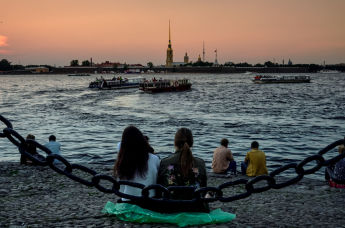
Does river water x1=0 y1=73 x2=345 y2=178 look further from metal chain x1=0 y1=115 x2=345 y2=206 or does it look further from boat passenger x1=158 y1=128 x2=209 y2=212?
metal chain x1=0 y1=115 x2=345 y2=206

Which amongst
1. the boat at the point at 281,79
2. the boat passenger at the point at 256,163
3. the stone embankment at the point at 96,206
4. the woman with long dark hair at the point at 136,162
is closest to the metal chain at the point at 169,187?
the woman with long dark hair at the point at 136,162

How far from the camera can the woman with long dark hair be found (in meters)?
4.68

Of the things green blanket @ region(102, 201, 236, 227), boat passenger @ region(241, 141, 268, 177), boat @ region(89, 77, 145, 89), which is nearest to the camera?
green blanket @ region(102, 201, 236, 227)

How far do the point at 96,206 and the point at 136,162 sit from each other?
2.30 metres

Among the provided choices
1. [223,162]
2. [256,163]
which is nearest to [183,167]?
[256,163]

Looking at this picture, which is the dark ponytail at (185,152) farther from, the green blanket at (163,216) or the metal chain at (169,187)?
the metal chain at (169,187)

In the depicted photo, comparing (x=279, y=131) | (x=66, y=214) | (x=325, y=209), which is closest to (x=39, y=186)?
(x=66, y=214)

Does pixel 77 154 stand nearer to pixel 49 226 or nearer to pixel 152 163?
pixel 49 226

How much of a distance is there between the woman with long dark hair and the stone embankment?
77 centimetres

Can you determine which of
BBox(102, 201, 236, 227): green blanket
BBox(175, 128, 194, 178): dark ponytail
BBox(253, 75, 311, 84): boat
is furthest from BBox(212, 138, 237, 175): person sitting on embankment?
BBox(253, 75, 311, 84): boat

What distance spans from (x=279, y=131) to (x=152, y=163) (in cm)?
2006

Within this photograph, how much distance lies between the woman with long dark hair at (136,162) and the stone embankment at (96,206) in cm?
77

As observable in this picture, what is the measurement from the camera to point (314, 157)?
3289 mm

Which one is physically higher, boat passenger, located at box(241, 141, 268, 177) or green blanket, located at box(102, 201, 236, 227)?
green blanket, located at box(102, 201, 236, 227)
